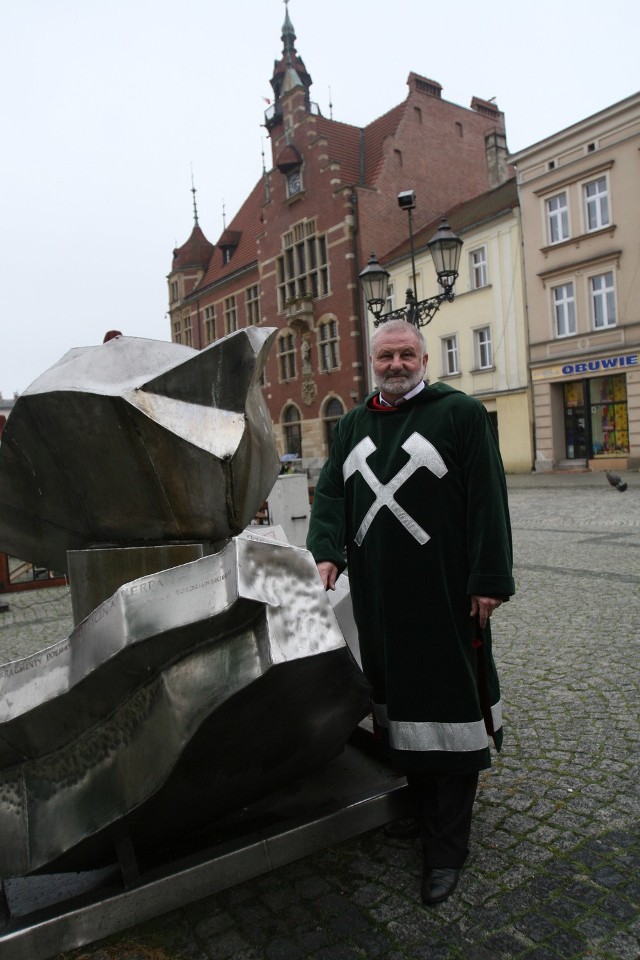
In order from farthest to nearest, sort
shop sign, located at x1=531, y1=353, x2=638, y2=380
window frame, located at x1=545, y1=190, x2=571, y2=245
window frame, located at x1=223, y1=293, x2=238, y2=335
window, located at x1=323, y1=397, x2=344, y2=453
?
window frame, located at x1=223, y1=293, x2=238, y2=335
window, located at x1=323, y1=397, x2=344, y2=453
window frame, located at x1=545, y1=190, x2=571, y2=245
shop sign, located at x1=531, y1=353, x2=638, y2=380

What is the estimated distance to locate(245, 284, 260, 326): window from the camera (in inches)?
1512

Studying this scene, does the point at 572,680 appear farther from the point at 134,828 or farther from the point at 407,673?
the point at 134,828

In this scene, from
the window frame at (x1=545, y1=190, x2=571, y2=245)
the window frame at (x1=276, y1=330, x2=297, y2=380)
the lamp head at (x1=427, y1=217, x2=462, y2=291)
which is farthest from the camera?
the window frame at (x1=276, y1=330, x2=297, y2=380)

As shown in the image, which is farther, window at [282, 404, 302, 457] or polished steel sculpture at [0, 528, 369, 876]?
window at [282, 404, 302, 457]

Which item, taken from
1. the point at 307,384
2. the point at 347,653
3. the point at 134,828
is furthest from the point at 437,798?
the point at 307,384

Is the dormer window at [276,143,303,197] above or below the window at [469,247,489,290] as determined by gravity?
above

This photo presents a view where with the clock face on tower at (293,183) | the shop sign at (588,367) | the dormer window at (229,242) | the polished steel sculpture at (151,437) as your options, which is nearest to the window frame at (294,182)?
the clock face on tower at (293,183)

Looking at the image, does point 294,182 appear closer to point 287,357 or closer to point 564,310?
point 287,357

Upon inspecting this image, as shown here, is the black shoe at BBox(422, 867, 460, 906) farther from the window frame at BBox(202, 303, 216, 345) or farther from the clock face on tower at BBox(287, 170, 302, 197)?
the window frame at BBox(202, 303, 216, 345)

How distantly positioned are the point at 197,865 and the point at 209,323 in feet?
136

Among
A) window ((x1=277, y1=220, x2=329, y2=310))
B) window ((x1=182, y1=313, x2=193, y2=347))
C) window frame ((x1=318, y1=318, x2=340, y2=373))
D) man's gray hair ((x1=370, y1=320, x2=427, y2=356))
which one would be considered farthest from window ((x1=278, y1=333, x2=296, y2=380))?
man's gray hair ((x1=370, y1=320, x2=427, y2=356))

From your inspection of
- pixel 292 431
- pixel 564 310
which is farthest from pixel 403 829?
pixel 292 431

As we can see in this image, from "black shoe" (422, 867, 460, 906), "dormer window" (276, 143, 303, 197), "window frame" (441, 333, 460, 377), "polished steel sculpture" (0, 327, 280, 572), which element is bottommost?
"black shoe" (422, 867, 460, 906)

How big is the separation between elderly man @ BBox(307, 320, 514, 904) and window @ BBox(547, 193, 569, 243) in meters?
22.3
